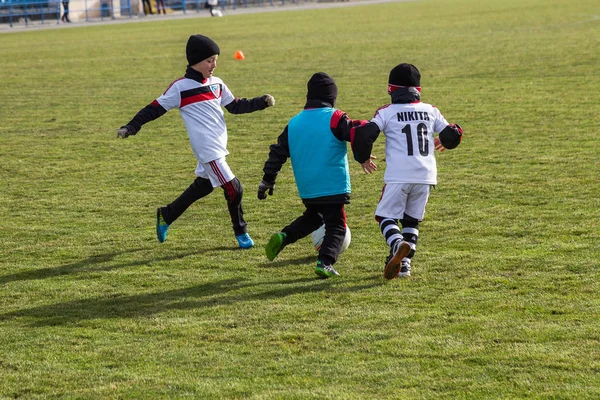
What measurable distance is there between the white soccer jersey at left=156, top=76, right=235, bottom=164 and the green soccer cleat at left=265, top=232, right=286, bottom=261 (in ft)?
3.58

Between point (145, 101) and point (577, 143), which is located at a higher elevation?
point (577, 143)

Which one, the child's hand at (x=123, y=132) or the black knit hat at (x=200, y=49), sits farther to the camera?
the black knit hat at (x=200, y=49)

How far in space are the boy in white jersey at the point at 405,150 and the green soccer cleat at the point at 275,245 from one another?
0.71 metres

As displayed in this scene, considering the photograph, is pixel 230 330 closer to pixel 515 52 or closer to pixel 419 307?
pixel 419 307

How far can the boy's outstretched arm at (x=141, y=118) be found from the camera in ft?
23.5

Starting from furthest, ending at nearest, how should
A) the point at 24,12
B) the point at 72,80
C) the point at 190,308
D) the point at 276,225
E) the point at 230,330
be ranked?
the point at 24,12, the point at 72,80, the point at 276,225, the point at 190,308, the point at 230,330

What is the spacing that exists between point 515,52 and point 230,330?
17.4 metres

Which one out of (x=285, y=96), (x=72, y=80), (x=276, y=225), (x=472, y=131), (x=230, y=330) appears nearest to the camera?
(x=230, y=330)

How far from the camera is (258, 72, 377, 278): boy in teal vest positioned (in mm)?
6641

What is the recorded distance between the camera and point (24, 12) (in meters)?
43.9

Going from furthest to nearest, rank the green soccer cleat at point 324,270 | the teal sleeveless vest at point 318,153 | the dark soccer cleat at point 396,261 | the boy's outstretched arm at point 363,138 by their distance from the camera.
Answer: the teal sleeveless vest at point 318,153 → the green soccer cleat at point 324,270 → the boy's outstretched arm at point 363,138 → the dark soccer cleat at point 396,261

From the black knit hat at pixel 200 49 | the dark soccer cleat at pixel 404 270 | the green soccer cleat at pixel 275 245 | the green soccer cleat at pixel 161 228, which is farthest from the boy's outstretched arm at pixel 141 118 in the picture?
the dark soccer cleat at pixel 404 270

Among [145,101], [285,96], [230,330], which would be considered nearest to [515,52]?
[285,96]

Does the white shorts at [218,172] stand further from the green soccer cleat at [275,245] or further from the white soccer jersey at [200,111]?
the green soccer cleat at [275,245]
